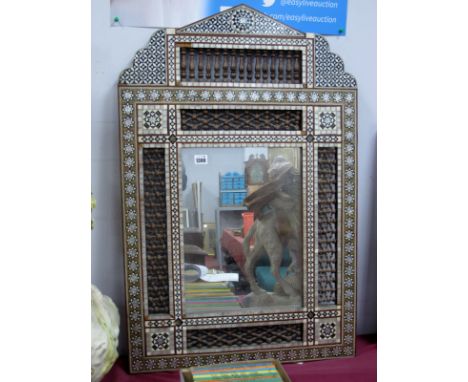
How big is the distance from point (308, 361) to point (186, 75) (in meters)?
1.08

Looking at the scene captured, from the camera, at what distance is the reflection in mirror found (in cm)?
149

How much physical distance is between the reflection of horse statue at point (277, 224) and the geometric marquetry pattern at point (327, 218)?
8 cm

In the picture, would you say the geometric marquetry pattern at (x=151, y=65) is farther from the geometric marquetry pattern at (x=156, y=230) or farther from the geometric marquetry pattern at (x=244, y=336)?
the geometric marquetry pattern at (x=244, y=336)

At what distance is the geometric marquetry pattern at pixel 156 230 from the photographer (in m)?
1.47

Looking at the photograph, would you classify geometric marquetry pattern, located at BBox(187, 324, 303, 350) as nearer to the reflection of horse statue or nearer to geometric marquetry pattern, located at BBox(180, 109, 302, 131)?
the reflection of horse statue

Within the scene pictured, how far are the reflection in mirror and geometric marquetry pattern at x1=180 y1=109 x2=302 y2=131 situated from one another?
0.08 meters

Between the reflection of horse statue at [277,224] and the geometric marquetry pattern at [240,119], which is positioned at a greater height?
the geometric marquetry pattern at [240,119]

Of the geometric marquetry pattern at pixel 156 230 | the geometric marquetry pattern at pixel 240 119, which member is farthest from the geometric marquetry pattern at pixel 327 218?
the geometric marquetry pattern at pixel 156 230

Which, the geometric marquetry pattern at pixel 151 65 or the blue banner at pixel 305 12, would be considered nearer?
the geometric marquetry pattern at pixel 151 65

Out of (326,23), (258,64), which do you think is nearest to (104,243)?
(258,64)

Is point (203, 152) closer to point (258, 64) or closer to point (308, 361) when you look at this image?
point (258, 64)

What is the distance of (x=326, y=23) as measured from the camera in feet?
5.41

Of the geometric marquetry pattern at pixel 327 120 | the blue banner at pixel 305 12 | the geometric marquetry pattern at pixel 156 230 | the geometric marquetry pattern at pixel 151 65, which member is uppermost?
the blue banner at pixel 305 12

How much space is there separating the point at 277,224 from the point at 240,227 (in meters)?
0.13
